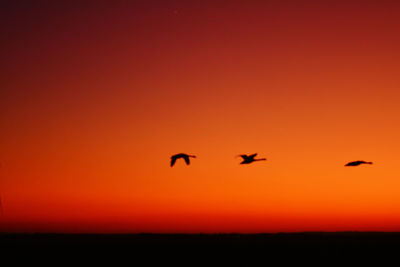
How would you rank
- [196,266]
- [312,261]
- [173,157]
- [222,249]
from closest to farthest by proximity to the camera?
[173,157]
[196,266]
[312,261]
[222,249]

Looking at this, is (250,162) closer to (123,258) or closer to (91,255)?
(123,258)

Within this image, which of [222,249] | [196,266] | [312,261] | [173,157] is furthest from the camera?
[222,249]

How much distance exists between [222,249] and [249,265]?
2224cm

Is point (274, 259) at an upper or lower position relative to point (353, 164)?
lower

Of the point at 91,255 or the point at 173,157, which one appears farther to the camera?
the point at 91,255

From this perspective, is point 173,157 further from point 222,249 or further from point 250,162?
point 222,249

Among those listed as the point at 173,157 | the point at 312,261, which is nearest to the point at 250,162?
the point at 173,157

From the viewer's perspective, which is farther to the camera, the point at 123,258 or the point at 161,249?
the point at 161,249

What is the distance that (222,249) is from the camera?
3297 inches

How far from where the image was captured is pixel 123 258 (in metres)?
72.9

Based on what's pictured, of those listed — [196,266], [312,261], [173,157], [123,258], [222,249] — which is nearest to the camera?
[173,157]

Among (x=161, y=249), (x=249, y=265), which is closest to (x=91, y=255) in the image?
(x=161, y=249)

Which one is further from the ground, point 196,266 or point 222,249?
point 222,249

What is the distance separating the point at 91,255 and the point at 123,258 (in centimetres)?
679
